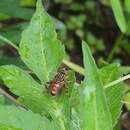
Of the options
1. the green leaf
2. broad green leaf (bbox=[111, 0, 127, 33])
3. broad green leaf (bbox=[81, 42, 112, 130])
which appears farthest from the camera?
broad green leaf (bbox=[111, 0, 127, 33])

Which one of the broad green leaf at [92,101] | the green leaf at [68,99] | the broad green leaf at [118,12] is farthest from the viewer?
the broad green leaf at [118,12]

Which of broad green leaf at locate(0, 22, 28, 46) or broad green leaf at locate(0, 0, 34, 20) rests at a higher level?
broad green leaf at locate(0, 0, 34, 20)

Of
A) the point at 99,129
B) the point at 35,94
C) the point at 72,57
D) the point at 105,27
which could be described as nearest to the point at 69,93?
the point at 35,94

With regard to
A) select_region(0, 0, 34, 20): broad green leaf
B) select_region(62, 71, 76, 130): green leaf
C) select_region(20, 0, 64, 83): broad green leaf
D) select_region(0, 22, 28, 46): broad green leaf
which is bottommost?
select_region(0, 22, 28, 46): broad green leaf

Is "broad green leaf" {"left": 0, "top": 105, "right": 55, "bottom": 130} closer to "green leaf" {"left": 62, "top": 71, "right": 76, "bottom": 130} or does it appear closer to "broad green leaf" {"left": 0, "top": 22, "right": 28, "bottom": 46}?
"green leaf" {"left": 62, "top": 71, "right": 76, "bottom": 130}

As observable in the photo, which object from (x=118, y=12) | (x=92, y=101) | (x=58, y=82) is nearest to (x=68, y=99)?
(x=58, y=82)

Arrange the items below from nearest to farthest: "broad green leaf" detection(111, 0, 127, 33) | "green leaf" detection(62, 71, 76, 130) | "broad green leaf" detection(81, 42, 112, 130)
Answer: "broad green leaf" detection(81, 42, 112, 130), "green leaf" detection(62, 71, 76, 130), "broad green leaf" detection(111, 0, 127, 33)

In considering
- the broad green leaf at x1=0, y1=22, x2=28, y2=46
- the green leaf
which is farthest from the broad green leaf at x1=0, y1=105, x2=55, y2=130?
the broad green leaf at x1=0, y1=22, x2=28, y2=46

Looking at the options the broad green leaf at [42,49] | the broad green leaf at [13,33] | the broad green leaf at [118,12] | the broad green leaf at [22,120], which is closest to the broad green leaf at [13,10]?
the broad green leaf at [13,33]

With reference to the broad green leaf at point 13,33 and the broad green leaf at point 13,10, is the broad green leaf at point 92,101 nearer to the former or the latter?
the broad green leaf at point 13,33
